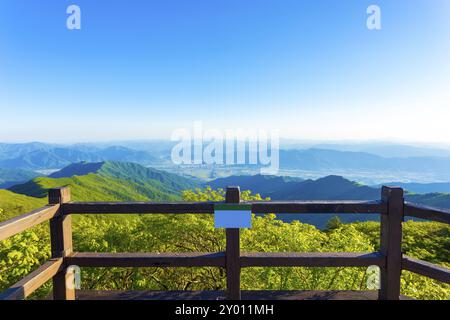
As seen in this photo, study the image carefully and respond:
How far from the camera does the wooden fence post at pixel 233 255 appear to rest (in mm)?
3576

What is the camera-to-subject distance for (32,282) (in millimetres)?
3143

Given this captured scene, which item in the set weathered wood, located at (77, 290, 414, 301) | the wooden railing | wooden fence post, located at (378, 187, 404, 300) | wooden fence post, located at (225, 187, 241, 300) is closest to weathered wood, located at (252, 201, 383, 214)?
the wooden railing

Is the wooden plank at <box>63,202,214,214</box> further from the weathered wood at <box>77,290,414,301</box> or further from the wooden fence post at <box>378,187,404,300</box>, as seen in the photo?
the wooden fence post at <box>378,187,404,300</box>

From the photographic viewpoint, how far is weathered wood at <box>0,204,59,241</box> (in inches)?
112

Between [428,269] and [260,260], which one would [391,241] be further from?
[260,260]

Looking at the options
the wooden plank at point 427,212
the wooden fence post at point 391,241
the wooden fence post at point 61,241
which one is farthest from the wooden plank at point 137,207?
the wooden plank at point 427,212

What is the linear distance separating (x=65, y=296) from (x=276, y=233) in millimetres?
10384

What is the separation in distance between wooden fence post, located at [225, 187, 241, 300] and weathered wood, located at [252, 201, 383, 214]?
28 centimetres

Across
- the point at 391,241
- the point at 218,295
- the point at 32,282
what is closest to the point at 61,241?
the point at 32,282

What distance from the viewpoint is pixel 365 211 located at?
11.6 ft

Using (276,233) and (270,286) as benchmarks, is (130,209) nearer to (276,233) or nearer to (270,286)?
(270,286)

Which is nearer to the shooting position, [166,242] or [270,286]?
[270,286]
